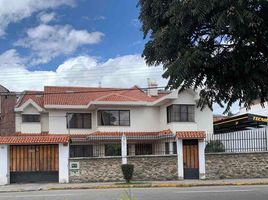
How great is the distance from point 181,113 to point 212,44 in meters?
33.6

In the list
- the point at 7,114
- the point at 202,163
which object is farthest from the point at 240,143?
the point at 7,114

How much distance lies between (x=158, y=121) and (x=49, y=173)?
62.3 ft

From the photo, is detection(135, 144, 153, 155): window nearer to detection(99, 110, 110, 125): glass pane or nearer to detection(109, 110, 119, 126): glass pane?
detection(109, 110, 119, 126): glass pane

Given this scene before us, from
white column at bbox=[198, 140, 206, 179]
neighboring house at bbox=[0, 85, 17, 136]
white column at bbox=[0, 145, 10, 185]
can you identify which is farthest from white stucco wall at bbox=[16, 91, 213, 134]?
white column at bbox=[0, 145, 10, 185]

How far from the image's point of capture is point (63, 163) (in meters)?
29.0

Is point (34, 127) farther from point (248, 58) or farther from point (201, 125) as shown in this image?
point (248, 58)

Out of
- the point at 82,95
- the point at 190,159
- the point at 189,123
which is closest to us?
the point at 190,159

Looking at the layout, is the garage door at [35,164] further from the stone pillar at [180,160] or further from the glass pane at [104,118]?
the glass pane at [104,118]

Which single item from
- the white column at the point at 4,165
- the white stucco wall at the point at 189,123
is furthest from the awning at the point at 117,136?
the white column at the point at 4,165

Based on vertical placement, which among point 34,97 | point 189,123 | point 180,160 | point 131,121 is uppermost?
point 34,97

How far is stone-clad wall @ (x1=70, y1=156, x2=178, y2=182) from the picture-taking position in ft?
94.6

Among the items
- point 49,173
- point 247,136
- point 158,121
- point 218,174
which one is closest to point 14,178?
point 49,173

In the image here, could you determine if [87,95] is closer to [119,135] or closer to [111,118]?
[111,118]

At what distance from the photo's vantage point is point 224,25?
8.06 m
